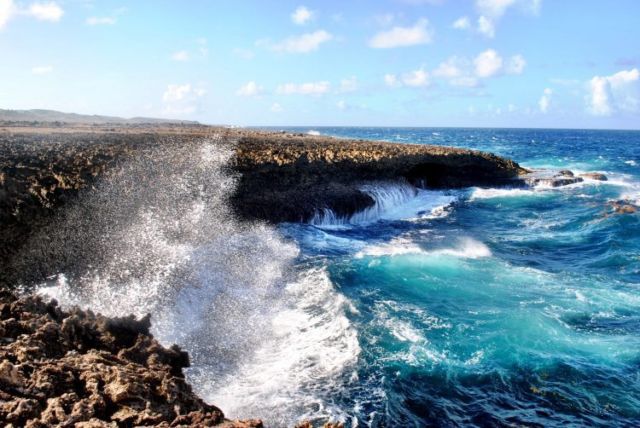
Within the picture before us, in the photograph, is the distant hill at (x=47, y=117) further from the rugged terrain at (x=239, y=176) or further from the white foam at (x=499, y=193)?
the white foam at (x=499, y=193)

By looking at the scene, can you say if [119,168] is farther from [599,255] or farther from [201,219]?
[599,255]

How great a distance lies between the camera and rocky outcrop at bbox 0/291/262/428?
4.99 m

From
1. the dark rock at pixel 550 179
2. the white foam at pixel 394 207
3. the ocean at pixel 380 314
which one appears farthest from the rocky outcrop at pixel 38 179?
the dark rock at pixel 550 179

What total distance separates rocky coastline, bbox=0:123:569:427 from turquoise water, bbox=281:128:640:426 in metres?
2.79

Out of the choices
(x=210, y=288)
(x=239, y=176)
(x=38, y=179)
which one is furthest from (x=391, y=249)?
(x=38, y=179)

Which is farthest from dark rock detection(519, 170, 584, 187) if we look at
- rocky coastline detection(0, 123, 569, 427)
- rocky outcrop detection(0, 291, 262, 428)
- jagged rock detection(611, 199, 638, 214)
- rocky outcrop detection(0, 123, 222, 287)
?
rocky outcrop detection(0, 291, 262, 428)

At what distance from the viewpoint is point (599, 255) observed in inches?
805

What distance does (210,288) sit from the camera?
14086mm

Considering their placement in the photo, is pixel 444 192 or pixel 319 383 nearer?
pixel 319 383

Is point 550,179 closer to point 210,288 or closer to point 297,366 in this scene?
point 210,288

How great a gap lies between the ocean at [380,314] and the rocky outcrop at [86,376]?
98.3 inches

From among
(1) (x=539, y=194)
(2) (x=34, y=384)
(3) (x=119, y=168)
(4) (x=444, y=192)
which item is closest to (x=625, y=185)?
(1) (x=539, y=194)

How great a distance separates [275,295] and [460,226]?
14.5m

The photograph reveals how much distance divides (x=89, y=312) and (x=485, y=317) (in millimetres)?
10290
